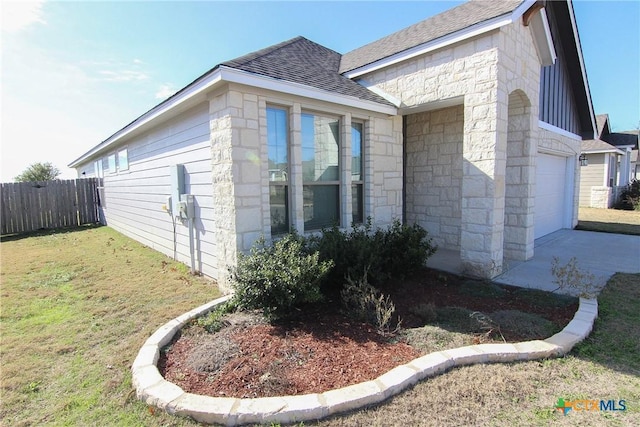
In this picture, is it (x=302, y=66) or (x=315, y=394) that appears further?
(x=302, y=66)

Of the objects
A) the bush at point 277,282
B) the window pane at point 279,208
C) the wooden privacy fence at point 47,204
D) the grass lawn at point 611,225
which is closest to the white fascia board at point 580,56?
the grass lawn at point 611,225

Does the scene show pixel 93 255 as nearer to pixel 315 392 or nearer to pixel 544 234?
pixel 315 392

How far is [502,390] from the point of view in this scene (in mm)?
2555

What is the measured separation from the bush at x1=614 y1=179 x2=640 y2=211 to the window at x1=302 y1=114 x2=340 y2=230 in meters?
20.6

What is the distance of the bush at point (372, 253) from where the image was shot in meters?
4.64

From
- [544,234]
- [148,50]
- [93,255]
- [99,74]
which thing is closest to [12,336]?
[93,255]

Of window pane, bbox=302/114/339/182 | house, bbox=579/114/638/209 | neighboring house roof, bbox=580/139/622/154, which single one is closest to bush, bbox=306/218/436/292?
window pane, bbox=302/114/339/182

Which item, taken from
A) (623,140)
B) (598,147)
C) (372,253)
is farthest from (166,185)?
(623,140)

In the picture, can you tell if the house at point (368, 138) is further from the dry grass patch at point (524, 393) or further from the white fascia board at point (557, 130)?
the dry grass patch at point (524, 393)

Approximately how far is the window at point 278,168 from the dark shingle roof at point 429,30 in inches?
125

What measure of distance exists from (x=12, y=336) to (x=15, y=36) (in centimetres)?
597

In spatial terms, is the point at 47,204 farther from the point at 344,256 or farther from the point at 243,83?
the point at 344,256

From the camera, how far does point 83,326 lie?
160 inches

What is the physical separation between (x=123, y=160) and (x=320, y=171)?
8.28 metres
